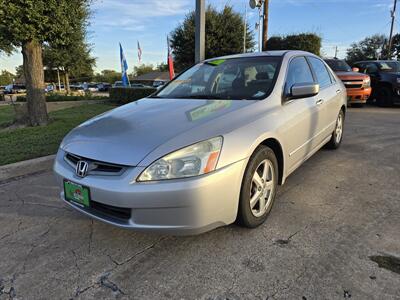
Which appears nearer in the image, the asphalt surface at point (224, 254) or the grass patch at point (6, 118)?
the asphalt surface at point (224, 254)

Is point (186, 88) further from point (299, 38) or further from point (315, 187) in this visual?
point (299, 38)

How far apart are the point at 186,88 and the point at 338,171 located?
228 cm

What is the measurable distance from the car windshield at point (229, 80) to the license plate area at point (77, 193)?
60.0 inches

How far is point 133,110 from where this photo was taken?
3.24 m

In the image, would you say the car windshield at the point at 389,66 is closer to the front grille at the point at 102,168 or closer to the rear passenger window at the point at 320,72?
the rear passenger window at the point at 320,72

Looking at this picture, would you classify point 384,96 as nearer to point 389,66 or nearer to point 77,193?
point 389,66

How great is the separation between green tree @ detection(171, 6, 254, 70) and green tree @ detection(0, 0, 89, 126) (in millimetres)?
13385

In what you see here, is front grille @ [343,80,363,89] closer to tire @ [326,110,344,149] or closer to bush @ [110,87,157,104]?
tire @ [326,110,344,149]

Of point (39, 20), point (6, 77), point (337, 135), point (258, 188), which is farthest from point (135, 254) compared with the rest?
point (6, 77)

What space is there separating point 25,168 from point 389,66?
12.0 m

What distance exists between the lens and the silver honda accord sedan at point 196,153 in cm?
220

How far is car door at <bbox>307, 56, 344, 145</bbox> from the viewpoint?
13.7ft

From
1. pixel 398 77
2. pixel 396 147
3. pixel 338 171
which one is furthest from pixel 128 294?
pixel 398 77

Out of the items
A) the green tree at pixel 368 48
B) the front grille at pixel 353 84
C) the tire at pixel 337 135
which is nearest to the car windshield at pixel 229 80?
the tire at pixel 337 135
